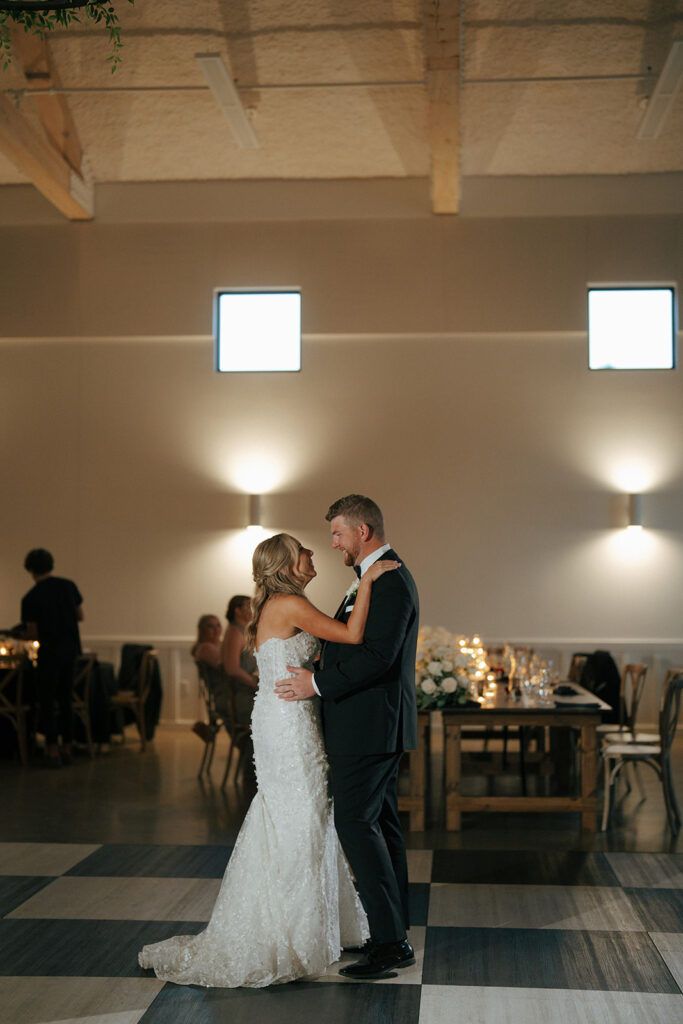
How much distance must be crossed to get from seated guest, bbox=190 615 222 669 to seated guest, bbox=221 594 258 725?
705 mm

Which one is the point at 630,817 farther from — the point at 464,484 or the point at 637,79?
the point at 637,79

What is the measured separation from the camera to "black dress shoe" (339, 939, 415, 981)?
3992 mm

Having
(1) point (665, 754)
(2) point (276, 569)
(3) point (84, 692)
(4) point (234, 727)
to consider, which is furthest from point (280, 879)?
(3) point (84, 692)

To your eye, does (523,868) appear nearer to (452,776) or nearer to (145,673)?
(452,776)

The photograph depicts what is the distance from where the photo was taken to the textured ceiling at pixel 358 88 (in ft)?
29.3

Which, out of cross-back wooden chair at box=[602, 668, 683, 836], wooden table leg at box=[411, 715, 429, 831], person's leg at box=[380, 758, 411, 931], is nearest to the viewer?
person's leg at box=[380, 758, 411, 931]

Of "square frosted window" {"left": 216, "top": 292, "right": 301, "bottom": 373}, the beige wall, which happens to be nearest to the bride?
the beige wall

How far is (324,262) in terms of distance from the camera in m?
11.1

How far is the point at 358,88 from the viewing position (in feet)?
32.2

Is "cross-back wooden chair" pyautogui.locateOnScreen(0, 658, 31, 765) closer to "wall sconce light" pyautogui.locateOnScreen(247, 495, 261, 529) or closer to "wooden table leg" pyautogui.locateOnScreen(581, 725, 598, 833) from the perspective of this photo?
"wall sconce light" pyautogui.locateOnScreen(247, 495, 261, 529)

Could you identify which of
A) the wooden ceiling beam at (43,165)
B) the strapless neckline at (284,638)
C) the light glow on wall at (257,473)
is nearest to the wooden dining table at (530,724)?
the strapless neckline at (284,638)

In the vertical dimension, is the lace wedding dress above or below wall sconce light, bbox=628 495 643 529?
below

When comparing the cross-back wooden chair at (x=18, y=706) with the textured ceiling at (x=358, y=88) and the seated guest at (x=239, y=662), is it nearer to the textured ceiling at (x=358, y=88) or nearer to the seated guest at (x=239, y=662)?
the seated guest at (x=239, y=662)

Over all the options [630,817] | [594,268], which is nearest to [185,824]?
[630,817]
